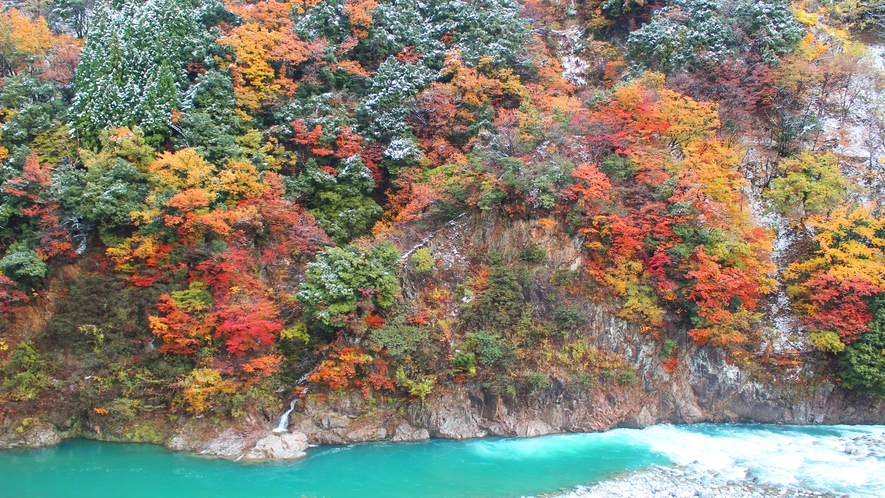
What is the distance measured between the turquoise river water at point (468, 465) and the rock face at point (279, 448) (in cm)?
41

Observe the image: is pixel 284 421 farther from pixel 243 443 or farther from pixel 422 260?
pixel 422 260

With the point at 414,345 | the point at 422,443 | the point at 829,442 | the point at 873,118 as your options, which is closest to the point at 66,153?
the point at 414,345

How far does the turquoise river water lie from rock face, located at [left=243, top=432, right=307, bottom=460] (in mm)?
406

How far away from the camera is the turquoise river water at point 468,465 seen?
16.2 metres

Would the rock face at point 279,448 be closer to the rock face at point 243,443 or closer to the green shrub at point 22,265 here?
the rock face at point 243,443

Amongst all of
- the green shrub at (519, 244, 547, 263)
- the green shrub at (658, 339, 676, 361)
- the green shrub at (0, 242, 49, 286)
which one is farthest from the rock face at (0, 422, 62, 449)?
the green shrub at (658, 339, 676, 361)

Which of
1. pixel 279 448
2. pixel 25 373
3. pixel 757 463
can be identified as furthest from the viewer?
pixel 25 373

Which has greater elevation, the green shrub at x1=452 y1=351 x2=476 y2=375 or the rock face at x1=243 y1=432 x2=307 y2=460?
the green shrub at x1=452 y1=351 x2=476 y2=375

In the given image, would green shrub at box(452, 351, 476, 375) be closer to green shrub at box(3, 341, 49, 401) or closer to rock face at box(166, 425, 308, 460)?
rock face at box(166, 425, 308, 460)

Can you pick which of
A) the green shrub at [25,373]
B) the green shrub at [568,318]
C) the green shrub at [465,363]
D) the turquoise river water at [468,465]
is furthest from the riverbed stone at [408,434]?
the green shrub at [25,373]

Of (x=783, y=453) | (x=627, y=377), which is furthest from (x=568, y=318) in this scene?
(x=783, y=453)

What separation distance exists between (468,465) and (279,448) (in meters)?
6.64

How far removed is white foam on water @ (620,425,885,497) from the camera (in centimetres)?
1602

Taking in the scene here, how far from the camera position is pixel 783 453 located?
17781 millimetres
